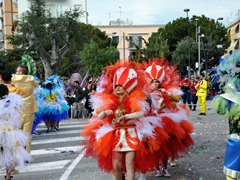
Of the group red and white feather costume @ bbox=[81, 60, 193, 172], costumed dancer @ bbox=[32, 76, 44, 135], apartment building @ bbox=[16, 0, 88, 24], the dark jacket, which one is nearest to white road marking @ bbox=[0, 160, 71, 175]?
red and white feather costume @ bbox=[81, 60, 193, 172]

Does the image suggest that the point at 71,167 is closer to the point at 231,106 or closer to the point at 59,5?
the point at 231,106

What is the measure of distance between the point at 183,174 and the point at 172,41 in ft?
151

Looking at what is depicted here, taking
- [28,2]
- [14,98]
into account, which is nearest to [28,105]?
[14,98]

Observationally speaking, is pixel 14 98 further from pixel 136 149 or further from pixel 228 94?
pixel 228 94

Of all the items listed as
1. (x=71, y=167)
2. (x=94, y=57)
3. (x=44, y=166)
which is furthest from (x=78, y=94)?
(x=94, y=57)

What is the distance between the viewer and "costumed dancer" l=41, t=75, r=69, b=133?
10297 millimetres

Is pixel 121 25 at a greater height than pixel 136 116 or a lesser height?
greater

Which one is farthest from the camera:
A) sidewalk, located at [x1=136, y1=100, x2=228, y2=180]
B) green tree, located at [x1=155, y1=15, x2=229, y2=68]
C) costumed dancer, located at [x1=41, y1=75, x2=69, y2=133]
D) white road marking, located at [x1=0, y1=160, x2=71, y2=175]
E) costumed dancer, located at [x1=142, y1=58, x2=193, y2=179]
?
green tree, located at [x1=155, y1=15, x2=229, y2=68]

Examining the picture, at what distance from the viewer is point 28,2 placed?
190 ft

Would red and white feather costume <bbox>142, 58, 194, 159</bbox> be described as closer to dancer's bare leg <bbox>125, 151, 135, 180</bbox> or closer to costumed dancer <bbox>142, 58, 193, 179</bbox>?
costumed dancer <bbox>142, 58, 193, 179</bbox>

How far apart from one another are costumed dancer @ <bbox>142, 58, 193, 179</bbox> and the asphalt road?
53 centimetres

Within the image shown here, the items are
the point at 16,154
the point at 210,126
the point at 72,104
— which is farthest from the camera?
the point at 72,104

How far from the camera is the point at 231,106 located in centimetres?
381

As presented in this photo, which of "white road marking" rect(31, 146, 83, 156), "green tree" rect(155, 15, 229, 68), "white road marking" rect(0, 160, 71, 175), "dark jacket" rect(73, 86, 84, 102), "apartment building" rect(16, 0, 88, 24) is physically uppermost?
"apartment building" rect(16, 0, 88, 24)
